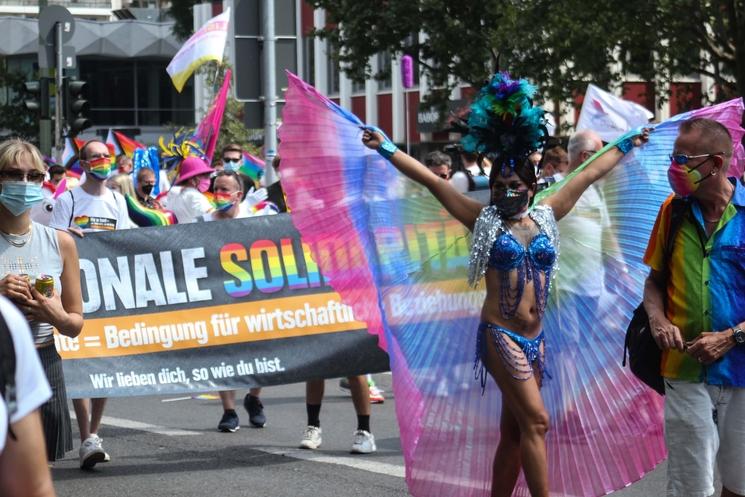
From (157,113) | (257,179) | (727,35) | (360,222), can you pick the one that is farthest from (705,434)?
(157,113)

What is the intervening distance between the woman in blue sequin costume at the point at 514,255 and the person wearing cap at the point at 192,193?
644 cm

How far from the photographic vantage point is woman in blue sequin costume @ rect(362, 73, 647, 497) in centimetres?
616

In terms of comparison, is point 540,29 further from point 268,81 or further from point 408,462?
point 408,462

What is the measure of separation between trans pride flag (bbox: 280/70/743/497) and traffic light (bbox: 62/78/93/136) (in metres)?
13.6

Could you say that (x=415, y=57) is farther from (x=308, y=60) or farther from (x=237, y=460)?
(x=237, y=460)

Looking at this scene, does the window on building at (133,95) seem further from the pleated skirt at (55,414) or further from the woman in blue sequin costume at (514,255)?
the woman in blue sequin costume at (514,255)

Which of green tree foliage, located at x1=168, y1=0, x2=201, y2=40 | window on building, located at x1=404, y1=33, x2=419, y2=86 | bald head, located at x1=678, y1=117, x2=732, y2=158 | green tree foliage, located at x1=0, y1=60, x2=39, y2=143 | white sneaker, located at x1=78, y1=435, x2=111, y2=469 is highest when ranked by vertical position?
green tree foliage, located at x1=168, y1=0, x2=201, y2=40

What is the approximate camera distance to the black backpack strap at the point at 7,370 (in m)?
2.79

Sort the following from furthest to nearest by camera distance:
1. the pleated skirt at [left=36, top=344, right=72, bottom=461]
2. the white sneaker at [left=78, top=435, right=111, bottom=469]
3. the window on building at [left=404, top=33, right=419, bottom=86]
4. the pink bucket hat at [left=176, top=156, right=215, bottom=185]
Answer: the window on building at [left=404, top=33, right=419, bottom=86] → the pink bucket hat at [left=176, top=156, right=215, bottom=185] → the white sneaker at [left=78, top=435, right=111, bottom=469] → the pleated skirt at [left=36, top=344, right=72, bottom=461]

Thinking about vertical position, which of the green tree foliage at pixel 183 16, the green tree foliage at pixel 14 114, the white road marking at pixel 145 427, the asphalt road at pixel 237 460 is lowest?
the white road marking at pixel 145 427

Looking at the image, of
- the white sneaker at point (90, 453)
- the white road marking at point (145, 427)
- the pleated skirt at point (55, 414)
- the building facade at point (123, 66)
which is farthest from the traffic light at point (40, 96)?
the building facade at point (123, 66)

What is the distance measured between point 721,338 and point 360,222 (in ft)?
8.10

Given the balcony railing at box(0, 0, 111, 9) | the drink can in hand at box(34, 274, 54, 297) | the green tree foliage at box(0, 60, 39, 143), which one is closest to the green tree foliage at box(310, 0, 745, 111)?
the drink can in hand at box(34, 274, 54, 297)

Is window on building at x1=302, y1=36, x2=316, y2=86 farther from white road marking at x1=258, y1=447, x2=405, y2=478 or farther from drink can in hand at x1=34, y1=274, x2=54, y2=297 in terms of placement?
drink can in hand at x1=34, y1=274, x2=54, y2=297
